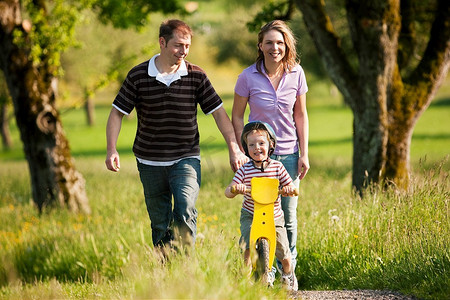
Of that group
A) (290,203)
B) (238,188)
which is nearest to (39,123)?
(290,203)

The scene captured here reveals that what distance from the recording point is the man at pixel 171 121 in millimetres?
4969

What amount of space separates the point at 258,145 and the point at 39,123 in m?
6.28

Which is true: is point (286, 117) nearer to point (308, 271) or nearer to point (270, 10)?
point (308, 271)

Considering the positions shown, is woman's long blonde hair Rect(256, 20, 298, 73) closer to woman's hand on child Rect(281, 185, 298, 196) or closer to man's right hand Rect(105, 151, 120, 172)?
woman's hand on child Rect(281, 185, 298, 196)

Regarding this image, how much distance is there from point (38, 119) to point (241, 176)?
611 centimetres

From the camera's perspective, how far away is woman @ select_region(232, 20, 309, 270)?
16.4 feet

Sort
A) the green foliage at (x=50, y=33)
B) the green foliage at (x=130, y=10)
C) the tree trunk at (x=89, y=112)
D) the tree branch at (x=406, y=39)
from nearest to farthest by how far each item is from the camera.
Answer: the tree branch at (x=406, y=39) < the green foliage at (x=50, y=33) < the green foliage at (x=130, y=10) < the tree trunk at (x=89, y=112)

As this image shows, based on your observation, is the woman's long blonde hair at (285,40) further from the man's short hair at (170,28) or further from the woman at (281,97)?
the man's short hair at (170,28)

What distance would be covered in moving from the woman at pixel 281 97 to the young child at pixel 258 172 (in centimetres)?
36

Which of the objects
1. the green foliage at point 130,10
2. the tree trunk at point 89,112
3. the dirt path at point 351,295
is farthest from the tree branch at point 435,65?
the tree trunk at point 89,112

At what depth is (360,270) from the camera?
17.1 feet

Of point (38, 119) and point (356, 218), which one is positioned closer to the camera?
point (356, 218)

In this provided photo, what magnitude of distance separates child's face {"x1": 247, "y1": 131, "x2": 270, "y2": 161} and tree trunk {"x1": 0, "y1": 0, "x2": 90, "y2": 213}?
597 cm

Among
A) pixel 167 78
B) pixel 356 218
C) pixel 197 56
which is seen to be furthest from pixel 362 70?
pixel 197 56
